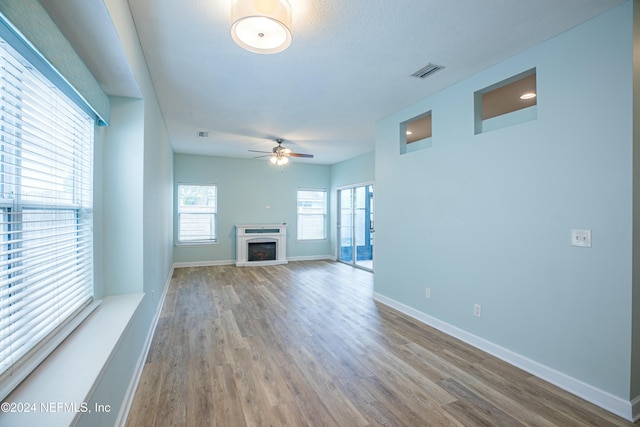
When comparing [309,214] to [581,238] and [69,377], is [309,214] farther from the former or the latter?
[69,377]

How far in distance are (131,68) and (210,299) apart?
3.45 metres

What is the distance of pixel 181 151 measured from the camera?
22.7ft

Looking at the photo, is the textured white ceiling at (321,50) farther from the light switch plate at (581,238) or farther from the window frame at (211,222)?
the window frame at (211,222)

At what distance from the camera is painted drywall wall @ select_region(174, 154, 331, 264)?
285 inches

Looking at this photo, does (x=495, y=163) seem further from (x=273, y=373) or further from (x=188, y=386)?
(x=188, y=386)

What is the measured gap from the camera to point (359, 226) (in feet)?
24.8

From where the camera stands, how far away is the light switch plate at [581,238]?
2145 mm

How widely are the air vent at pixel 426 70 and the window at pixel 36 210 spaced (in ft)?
9.17

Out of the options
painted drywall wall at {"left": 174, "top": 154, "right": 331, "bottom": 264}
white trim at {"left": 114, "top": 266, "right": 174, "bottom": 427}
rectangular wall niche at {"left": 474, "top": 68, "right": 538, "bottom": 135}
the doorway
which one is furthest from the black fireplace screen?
rectangular wall niche at {"left": 474, "top": 68, "right": 538, "bottom": 135}

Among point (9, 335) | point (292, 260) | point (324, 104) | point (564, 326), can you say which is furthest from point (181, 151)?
point (564, 326)

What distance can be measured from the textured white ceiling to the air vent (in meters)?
0.07

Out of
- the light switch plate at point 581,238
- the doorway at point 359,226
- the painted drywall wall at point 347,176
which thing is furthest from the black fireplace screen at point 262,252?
the light switch plate at point 581,238

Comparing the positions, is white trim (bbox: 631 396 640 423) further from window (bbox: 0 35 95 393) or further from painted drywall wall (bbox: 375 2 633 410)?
window (bbox: 0 35 95 393)

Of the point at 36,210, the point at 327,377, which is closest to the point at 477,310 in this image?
the point at 327,377
